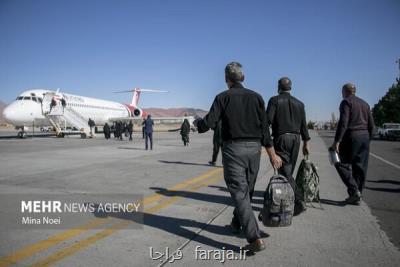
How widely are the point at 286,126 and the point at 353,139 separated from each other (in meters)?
1.59

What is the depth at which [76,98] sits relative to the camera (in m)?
35.9

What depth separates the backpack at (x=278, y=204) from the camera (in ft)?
14.1

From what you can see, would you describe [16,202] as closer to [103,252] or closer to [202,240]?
[103,252]

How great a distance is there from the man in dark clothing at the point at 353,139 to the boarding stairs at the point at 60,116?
27538 mm

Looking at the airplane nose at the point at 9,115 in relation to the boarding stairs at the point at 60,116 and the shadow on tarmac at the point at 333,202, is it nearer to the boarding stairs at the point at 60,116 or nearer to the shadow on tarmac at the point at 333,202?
the boarding stairs at the point at 60,116

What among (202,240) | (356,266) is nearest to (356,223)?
(356,266)

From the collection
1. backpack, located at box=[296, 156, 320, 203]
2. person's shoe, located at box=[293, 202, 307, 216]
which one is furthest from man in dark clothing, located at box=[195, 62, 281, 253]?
backpack, located at box=[296, 156, 320, 203]

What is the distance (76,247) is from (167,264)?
1.09m

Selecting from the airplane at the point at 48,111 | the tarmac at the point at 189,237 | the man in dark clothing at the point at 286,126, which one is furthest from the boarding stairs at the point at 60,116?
the man in dark clothing at the point at 286,126

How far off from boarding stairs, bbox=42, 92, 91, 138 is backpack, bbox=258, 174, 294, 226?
28.5 m

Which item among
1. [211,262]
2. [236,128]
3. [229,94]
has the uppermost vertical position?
[229,94]

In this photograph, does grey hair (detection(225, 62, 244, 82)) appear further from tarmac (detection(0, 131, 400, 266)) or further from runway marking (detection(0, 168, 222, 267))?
runway marking (detection(0, 168, 222, 267))

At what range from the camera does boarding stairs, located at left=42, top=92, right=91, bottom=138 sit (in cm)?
3008

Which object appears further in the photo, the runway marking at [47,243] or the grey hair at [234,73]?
the grey hair at [234,73]
